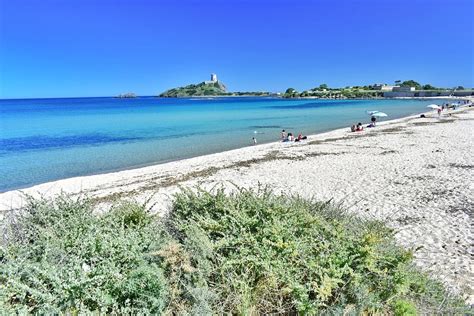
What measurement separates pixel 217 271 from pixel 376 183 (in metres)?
9.72

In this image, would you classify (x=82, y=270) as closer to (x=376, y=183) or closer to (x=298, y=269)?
(x=298, y=269)

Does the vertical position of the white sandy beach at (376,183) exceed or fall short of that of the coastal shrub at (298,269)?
it falls short

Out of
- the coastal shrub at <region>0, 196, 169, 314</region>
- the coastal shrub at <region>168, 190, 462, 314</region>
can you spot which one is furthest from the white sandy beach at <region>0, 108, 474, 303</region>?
the coastal shrub at <region>168, 190, 462, 314</region>

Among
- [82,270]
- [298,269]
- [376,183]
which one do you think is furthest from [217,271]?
[376,183]

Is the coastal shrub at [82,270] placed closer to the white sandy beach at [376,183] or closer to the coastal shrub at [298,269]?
the coastal shrub at [298,269]

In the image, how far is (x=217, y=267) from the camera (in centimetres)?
350

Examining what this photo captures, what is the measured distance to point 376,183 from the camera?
11.8 meters

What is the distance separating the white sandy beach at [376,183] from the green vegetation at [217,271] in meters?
1.33

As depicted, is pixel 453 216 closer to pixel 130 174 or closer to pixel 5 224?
pixel 5 224

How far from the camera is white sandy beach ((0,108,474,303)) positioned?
687cm

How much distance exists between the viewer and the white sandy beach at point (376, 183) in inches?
270

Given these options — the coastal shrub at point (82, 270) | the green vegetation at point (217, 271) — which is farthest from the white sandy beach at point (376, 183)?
the green vegetation at point (217, 271)

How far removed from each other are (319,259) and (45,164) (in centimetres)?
2175

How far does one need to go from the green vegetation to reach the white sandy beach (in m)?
1.33
